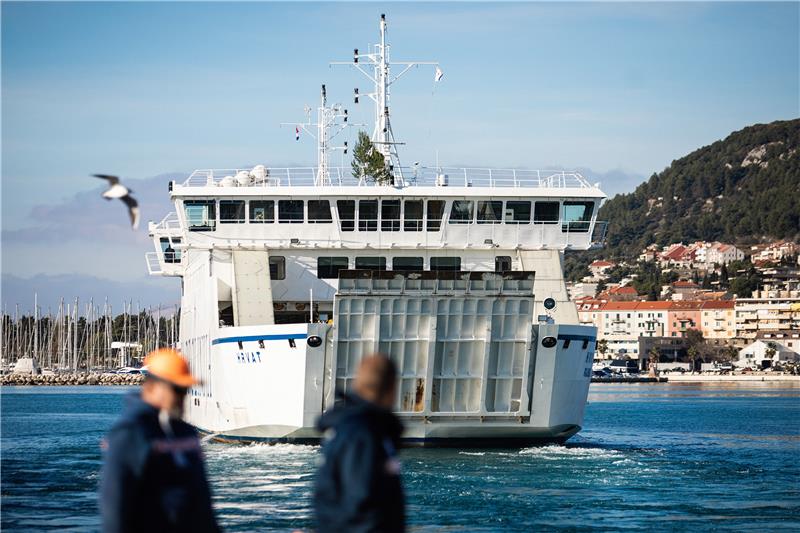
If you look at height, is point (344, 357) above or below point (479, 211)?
below

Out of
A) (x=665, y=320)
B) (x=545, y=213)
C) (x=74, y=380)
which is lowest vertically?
(x=74, y=380)

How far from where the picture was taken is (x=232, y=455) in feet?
87.6

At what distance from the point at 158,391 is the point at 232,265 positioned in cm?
2272

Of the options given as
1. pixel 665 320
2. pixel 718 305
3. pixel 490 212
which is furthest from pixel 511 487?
pixel 718 305

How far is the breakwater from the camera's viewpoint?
132 m

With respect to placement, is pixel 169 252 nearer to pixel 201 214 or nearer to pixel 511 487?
pixel 201 214

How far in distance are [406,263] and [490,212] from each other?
7.41 ft

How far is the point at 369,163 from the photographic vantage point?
34000 mm

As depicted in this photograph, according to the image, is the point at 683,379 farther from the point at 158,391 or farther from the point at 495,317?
the point at 158,391

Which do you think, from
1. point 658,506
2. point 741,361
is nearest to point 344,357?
point 658,506

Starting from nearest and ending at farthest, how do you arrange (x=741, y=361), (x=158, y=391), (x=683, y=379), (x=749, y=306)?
(x=158, y=391)
(x=683, y=379)
(x=741, y=361)
(x=749, y=306)

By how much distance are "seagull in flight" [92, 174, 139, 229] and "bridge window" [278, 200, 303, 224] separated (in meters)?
18.8

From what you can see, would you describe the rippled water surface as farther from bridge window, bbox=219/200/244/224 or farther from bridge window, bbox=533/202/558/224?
bridge window, bbox=533/202/558/224

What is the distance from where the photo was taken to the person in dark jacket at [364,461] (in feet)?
20.3
